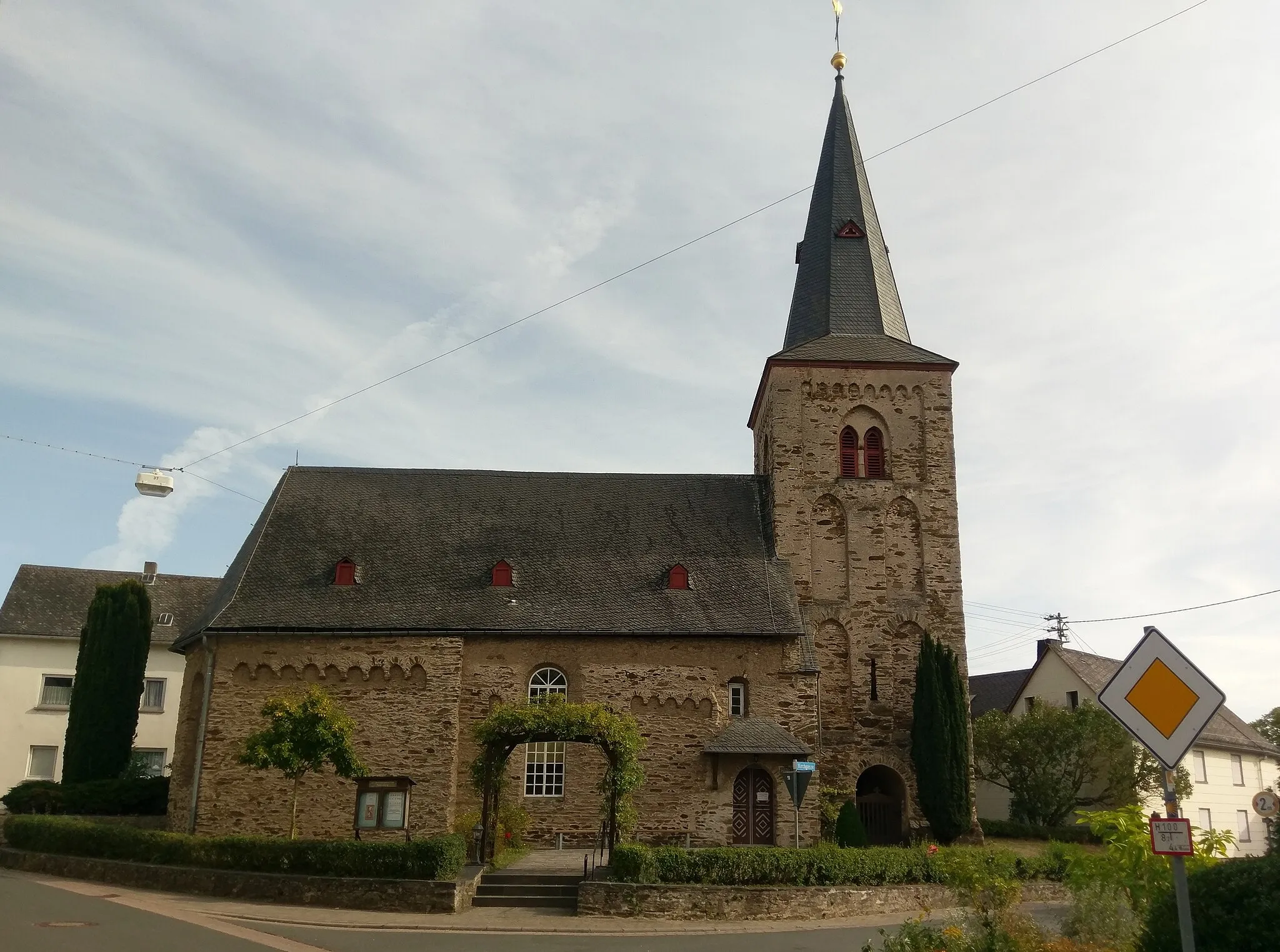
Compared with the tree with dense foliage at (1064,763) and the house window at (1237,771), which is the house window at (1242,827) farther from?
the tree with dense foliage at (1064,763)

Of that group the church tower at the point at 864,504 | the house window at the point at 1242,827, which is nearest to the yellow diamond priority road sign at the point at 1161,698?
the church tower at the point at 864,504

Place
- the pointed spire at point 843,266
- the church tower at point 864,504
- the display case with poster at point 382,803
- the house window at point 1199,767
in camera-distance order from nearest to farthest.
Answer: the display case with poster at point 382,803 < the church tower at point 864,504 < the pointed spire at point 843,266 < the house window at point 1199,767

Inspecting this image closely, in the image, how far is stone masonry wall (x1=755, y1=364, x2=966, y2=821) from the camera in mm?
26000

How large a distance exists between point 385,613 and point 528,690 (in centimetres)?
402

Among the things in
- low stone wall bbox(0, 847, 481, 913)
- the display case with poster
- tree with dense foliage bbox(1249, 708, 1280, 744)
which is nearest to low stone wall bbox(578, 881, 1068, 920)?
low stone wall bbox(0, 847, 481, 913)

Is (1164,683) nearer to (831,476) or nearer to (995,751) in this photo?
(831,476)

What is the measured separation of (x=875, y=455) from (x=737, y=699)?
8.19 metres

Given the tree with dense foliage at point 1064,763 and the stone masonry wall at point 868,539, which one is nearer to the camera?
the stone masonry wall at point 868,539

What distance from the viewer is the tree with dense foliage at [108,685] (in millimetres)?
27094

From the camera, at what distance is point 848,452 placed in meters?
28.5

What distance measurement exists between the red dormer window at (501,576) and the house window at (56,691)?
1992 centimetres

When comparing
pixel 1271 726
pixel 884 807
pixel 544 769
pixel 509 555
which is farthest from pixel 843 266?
pixel 1271 726

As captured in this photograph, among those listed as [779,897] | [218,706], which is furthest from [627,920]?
[218,706]

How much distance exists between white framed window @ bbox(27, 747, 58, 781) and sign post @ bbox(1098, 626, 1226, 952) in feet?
127
